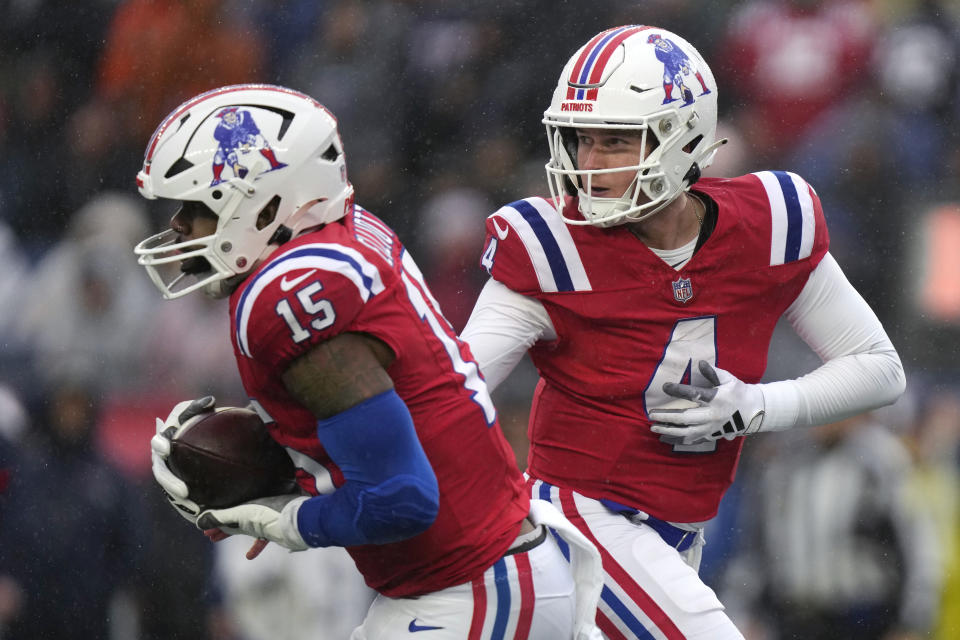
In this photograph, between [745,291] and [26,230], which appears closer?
[745,291]

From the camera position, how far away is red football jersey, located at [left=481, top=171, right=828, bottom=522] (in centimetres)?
252

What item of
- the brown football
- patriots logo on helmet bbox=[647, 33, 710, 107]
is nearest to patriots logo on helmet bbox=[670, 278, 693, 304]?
patriots logo on helmet bbox=[647, 33, 710, 107]

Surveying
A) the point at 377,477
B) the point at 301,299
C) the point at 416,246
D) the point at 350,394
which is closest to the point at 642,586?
the point at 377,477

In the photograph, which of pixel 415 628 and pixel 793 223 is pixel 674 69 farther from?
pixel 415 628

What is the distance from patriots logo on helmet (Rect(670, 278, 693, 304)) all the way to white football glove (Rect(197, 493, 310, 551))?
0.87 metres

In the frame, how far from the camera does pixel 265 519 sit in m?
2.05

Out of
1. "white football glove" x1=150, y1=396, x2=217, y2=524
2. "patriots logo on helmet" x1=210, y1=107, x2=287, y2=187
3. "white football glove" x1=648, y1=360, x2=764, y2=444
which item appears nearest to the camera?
"patriots logo on helmet" x1=210, y1=107, x2=287, y2=187

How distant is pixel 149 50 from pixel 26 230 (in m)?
0.75

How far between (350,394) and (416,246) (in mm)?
2495

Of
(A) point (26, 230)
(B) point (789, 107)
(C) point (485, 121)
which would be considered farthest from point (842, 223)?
(A) point (26, 230)

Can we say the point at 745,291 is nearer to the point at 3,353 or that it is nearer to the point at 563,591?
the point at 563,591

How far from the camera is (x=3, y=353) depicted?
4.34 meters

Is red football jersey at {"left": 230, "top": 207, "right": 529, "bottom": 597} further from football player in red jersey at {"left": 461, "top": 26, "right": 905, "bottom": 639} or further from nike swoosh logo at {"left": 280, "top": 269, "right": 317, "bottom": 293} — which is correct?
football player in red jersey at {"left": 461, "top": 26, "right": 905, "bottom": 639}

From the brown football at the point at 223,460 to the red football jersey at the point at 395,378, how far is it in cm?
8
